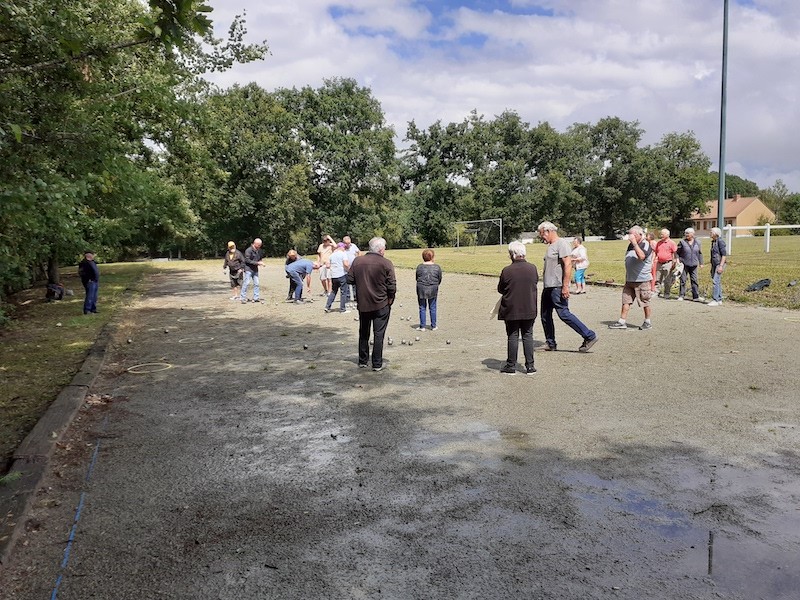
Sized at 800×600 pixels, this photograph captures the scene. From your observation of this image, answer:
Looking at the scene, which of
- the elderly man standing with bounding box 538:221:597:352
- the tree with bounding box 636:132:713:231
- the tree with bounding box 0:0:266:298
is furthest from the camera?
the tree with bounding box 636:132:713:231

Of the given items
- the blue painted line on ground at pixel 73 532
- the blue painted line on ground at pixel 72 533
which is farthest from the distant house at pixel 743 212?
the blue painted line on ground at pixel 72 533

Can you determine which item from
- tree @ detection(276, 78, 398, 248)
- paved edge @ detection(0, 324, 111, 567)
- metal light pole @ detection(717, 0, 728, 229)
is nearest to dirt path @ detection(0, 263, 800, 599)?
paved edge @ detection(0, 324, 111, 567)

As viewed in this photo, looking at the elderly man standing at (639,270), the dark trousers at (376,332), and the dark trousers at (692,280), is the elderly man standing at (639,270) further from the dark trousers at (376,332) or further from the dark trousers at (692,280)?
the dark trousers at (692,280)

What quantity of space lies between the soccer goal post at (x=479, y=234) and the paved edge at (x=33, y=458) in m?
49.0

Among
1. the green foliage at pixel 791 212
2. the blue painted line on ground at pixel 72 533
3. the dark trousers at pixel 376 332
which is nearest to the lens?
the blue painted line on ground at pixel 72 533

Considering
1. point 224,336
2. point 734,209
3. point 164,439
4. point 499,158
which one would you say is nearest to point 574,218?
point 499,158

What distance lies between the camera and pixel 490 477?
15.6 ft

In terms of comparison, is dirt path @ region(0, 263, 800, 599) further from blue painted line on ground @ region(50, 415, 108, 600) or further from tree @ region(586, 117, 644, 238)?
tree @ region(586, 117, 644, 238)

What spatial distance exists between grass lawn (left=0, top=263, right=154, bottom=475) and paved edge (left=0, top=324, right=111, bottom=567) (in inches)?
6.1

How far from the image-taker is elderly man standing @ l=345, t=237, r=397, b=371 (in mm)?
8844

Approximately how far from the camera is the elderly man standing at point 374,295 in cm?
884

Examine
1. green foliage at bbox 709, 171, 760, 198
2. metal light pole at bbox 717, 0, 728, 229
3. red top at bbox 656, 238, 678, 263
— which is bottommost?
red top at bbox 656, 238, 678, 263

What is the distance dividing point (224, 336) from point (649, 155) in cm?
7934

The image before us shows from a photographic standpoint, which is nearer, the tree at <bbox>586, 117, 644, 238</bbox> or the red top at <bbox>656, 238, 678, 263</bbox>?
the red top at <bbox>656, 238, 678, 263</bbox>
